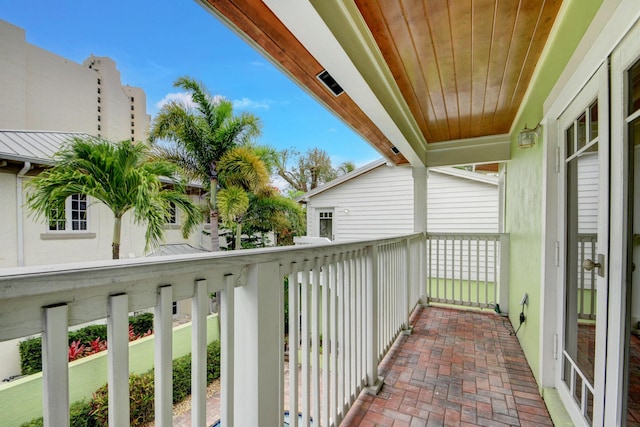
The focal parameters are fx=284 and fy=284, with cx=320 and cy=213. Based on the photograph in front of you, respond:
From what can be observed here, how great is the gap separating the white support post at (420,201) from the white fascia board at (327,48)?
1991 mm

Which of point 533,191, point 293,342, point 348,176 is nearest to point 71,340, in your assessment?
point 293,342

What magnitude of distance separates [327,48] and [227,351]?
5.10ft

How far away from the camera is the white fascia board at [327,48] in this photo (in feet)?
4.26

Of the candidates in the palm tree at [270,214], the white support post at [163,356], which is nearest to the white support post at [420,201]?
the white support post at [163,356]

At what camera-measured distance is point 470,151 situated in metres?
4.07

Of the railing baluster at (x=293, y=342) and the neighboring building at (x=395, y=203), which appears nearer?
the railing baluster at (x=293, y=342)

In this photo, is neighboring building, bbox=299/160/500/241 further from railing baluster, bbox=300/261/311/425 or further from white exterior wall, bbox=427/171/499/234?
railing baluster, bbox=300/261/311/425

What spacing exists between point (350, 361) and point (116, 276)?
1588mm

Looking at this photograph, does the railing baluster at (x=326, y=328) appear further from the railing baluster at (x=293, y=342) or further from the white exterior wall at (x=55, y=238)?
the white exterior wall at (x=55, y=238)

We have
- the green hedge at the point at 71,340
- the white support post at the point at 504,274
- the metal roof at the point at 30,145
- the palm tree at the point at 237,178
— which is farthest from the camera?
the palm tree at the point at 237,178

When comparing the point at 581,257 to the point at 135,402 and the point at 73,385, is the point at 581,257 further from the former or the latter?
the point at 73,385

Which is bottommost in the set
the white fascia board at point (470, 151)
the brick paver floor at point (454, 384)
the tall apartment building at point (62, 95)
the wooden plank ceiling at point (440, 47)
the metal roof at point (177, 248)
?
the brick paver floor at point (454, 384)

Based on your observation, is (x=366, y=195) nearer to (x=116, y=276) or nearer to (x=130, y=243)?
(x=130, y=243)

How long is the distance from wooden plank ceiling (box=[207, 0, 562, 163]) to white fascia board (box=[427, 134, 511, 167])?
913mm
